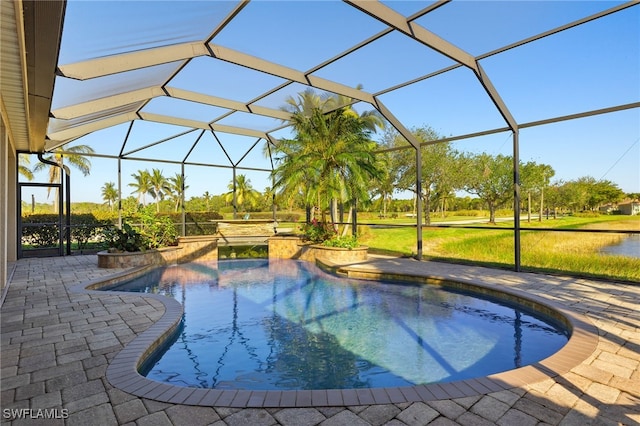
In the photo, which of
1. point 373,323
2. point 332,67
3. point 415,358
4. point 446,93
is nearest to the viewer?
point 415,358

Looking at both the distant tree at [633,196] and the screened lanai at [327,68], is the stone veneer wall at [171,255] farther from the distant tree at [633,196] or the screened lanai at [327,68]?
the distant tree at [633,196]

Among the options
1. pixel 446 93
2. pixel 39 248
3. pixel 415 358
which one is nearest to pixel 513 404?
pixel 415 358

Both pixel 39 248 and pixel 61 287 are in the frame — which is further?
pixel 39 248

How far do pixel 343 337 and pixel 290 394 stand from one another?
2.31 meters

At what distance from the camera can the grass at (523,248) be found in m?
12.1

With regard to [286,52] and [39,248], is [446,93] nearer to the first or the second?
[286,52]

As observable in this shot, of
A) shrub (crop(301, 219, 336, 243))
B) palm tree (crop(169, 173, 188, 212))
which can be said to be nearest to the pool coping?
shrub (crop(301, 219, 336, 243))

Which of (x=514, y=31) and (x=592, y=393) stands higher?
(x=514, y=31)

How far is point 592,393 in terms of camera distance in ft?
8.88

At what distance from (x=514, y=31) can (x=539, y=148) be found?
1539 cm

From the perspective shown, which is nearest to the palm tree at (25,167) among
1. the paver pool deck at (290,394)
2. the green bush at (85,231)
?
the green bush at (85,231)

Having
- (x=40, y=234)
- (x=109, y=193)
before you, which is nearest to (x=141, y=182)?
(x=109, y=193)

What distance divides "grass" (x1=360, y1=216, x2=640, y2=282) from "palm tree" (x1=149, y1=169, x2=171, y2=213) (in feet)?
109

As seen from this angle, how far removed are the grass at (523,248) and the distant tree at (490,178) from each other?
3.21m
